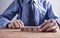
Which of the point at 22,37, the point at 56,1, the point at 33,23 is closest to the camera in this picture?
the point at 22,37

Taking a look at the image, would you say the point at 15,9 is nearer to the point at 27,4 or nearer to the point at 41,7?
the point at 27,4

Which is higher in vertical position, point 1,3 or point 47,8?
point 1,3

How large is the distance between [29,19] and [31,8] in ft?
0.31

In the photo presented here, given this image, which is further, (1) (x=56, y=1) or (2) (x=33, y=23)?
(1) (x=56, y=1)

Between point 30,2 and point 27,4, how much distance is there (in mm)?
38

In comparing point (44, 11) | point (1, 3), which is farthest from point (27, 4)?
point (1, 3)

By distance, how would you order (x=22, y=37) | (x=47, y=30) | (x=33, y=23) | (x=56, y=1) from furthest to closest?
(x=56, y=1) < (x=33, y=23) < (x=47, y=30) < (x=22, y=37)

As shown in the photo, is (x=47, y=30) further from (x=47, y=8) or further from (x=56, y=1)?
(x=56, y=1)

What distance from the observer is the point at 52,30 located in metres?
0.72

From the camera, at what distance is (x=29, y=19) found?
136cm

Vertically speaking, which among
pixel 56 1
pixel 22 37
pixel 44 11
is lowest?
pixel 22 37

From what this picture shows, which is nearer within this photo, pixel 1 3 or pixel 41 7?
pixel 41 7

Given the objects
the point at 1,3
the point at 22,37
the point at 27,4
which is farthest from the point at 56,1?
the point at 22,37

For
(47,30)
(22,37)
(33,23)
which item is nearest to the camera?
(22,37)
